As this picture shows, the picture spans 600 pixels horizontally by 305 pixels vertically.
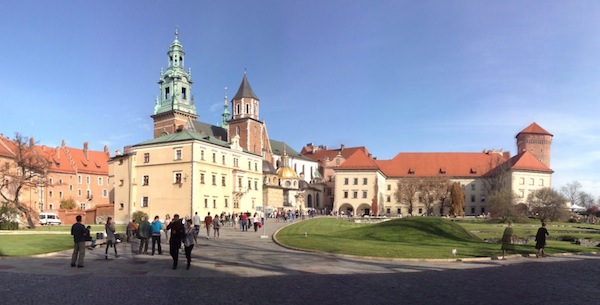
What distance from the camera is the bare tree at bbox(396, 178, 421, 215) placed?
316ft

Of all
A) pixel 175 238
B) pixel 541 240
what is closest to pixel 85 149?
pixel 175 238

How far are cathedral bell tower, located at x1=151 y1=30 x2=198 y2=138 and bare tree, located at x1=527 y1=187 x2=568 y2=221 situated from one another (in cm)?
6665

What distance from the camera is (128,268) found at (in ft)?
57.4

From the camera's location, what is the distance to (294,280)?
14.4m

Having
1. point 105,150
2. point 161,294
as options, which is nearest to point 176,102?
point 105,150

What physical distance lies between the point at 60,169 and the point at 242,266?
8449cm

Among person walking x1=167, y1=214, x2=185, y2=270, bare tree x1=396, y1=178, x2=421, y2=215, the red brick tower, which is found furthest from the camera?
the red brick tower

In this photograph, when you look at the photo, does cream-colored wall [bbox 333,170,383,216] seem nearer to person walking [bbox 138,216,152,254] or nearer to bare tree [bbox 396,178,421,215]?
bare tree [bbox 396,178,421,215]

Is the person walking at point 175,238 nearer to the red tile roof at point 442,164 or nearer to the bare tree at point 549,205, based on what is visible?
the bare tree at point 549,205

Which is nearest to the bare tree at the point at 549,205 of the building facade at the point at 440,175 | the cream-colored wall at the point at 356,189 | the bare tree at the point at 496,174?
the building facade at the point at 440,175

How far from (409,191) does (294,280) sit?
85.5m

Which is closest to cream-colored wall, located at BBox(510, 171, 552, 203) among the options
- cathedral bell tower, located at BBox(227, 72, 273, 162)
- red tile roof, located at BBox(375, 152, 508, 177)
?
red tile roof, located at BBox(375, 152, 508, 177)

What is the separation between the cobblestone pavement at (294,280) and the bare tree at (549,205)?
54.7 meters

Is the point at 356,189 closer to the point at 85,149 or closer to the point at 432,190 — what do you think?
the point at 432,190
